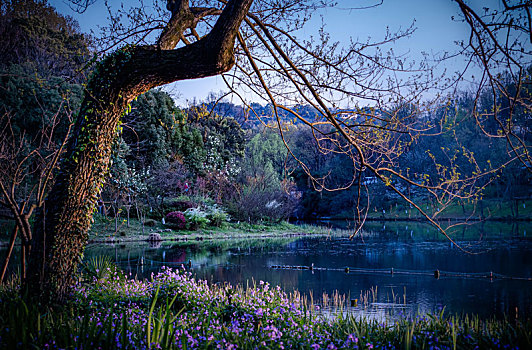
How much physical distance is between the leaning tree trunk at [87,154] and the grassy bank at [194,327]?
394mm

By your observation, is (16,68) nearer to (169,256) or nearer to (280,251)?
(169,256)

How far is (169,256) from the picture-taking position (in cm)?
1512

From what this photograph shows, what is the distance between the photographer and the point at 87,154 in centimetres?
426

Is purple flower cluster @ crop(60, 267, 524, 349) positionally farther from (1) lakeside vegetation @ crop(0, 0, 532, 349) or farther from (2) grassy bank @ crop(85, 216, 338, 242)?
(2) grassy bank @ crop(85, 216, 338, 242)

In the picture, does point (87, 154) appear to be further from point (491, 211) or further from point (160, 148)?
point (491, 211)

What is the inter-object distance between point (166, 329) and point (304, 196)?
4075 centimetres

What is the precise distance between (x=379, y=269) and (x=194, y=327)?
34.0 feet

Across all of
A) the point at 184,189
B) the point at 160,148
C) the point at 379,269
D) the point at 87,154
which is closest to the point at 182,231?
the point at 184,189

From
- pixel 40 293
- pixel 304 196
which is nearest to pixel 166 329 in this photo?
pixel 40 293

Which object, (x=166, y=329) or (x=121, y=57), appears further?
(x=121, y=57)

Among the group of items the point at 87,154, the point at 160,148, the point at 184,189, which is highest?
the point at 160,148

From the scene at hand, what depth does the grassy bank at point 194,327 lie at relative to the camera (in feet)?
9.17

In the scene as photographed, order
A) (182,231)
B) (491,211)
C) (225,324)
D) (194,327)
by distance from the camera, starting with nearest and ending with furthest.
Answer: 1. (194,327)
2. (225,324)
3. (182,231)
4. (491,211)

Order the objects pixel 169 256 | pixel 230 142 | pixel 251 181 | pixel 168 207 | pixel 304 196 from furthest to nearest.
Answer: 1. pixel 304 196
2. pixel 230 142
3. pixel 251 181
4. pixel 168 207
5. pixel 169 256
